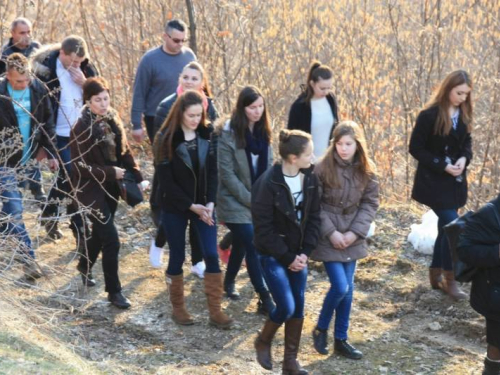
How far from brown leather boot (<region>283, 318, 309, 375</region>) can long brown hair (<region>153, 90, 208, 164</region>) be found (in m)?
1.60

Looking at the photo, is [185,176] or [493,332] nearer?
[493,332]

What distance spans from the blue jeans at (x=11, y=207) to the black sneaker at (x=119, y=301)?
76cm

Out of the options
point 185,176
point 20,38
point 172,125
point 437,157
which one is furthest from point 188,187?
point 20,38

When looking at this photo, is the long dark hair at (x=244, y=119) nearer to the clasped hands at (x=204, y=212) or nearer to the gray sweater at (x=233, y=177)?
the gray sweater at (x=233, y=177)

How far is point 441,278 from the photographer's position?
23.2 feet

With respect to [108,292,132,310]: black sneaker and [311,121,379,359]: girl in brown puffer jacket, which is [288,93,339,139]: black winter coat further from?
[108,292,132,310]: black sneaker

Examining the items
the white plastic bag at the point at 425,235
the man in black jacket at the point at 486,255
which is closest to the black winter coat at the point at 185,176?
the man in black jacket at the point at 486,255

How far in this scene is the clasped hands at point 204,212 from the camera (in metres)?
6.09

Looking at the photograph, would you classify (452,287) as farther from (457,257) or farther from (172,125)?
(172,125)

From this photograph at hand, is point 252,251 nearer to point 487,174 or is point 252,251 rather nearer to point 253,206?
point 253,206

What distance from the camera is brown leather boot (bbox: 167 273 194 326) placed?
6.34m

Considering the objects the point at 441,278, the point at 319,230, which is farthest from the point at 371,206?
the point at 441,278

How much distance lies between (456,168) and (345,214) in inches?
53.6

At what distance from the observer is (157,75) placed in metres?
7.80
